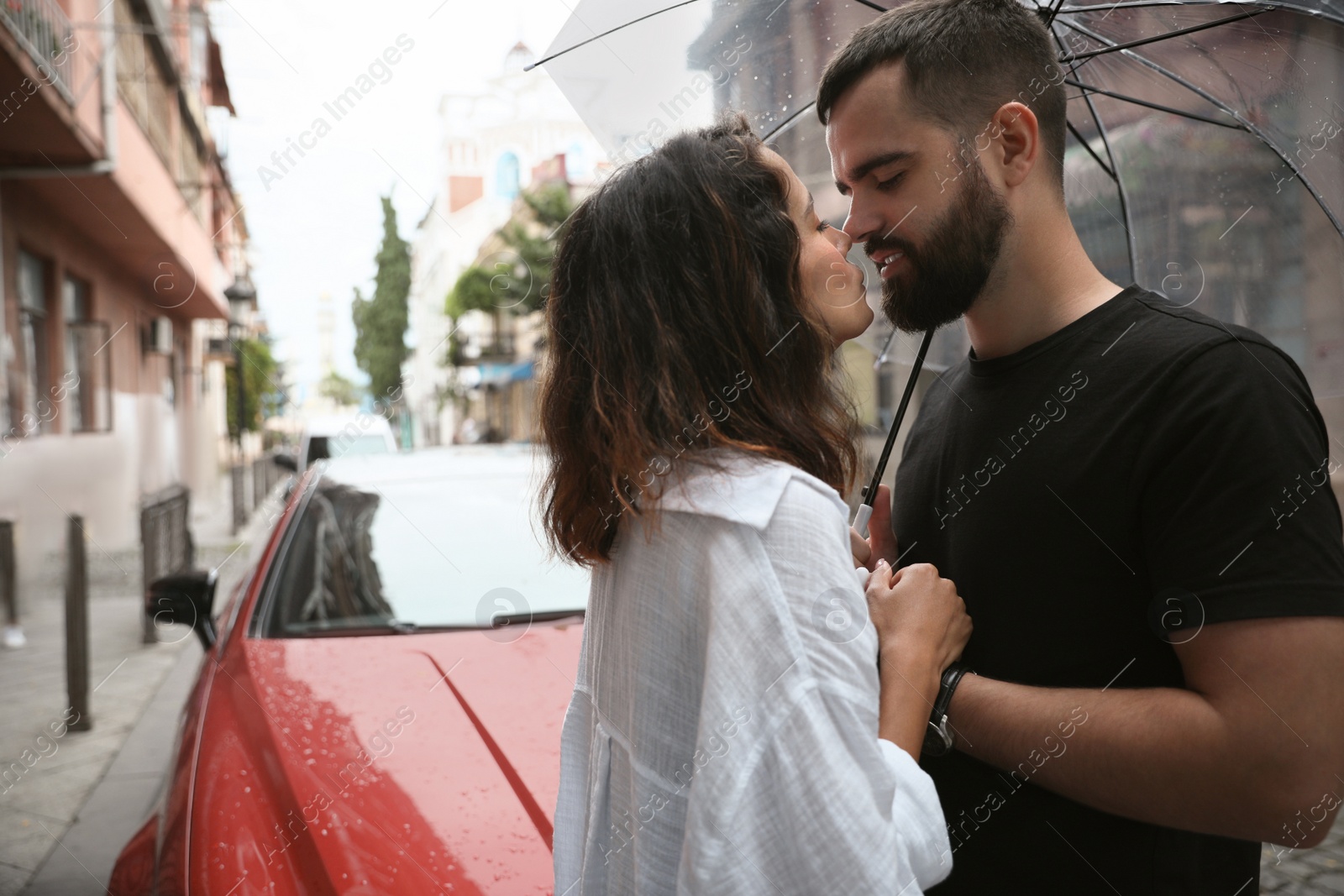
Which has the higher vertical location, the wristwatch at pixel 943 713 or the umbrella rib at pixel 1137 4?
the umbrella rib at pixel 1137 4

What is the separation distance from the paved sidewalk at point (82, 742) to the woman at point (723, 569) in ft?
8.83

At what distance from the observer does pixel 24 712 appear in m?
5.55

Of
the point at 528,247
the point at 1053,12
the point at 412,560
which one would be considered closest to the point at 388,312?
the point at 528,247

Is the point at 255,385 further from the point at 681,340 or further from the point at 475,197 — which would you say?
the point at 681,340

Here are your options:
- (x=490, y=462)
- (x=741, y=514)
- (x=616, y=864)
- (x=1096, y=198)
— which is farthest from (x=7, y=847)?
(x=1096, y=198)

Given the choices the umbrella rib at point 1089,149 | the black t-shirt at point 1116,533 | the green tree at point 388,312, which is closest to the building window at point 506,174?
the green tree at point 388,312

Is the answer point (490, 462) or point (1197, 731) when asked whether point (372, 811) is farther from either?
point (490, 462)

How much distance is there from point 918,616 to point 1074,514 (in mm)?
265

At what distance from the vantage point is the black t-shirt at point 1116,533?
114 cm

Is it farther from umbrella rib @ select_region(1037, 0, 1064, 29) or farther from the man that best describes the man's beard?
umbrella rib @ select_region(1037, 0, 1064, 29)

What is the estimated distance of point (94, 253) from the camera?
38.4ft

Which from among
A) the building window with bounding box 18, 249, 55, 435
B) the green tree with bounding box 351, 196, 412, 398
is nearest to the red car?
the building window with bounding box 18, 249, 55, 435

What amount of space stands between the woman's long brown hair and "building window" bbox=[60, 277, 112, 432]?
10.5 metres

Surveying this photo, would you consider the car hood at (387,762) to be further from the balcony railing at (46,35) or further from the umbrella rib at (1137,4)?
the balcony railing at (46,35)
